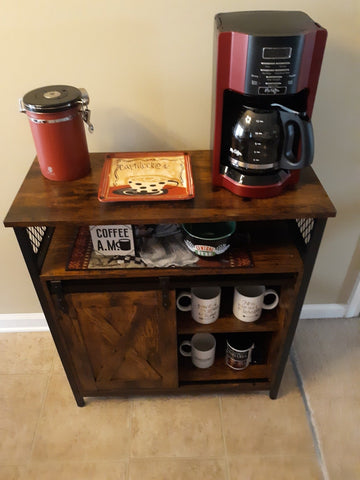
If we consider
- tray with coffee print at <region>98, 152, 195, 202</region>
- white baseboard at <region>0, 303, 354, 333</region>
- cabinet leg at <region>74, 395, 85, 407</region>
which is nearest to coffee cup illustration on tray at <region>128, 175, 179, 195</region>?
tray with coffee print at <region>98, 152, 195, 202</region>

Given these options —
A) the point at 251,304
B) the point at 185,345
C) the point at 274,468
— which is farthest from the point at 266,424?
the point at 251,304

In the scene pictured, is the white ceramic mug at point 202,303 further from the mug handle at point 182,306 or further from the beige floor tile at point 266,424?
the beige floor tile at point 266,424

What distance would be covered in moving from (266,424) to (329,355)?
0.41m

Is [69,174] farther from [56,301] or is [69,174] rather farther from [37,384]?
[37,384]

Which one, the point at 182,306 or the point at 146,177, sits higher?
the point at 146,177

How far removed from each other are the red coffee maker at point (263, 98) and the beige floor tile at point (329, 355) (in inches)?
34.9

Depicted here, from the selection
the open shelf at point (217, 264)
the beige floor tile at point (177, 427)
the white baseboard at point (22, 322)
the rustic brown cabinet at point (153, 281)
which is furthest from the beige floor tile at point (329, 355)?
the white baseboard at point (22, 322)

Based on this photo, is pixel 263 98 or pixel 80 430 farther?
pixel 80 430

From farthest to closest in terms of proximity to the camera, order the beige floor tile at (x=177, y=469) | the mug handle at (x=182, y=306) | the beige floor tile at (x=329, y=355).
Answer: the beige floor tile at (x=329, y=355)
the beige floor tile at (x=177, y=469)
the mug handle at (x=182, y=306)

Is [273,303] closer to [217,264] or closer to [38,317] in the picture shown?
[217,264]

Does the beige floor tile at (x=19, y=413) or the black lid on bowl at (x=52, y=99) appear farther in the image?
the beige floor tile at (x=19, y=413)

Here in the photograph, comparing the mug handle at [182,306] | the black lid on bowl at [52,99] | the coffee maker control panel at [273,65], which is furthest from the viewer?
the mug handle at [182,306]

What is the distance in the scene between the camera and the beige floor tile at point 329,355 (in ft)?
4.87

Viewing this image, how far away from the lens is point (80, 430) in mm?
1374
